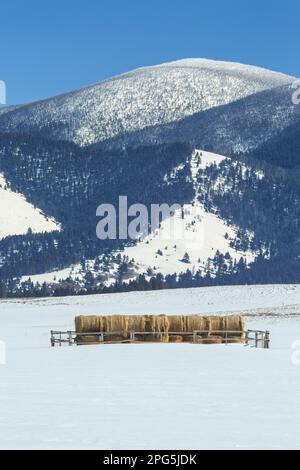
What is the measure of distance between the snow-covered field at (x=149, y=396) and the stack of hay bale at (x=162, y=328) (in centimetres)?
219

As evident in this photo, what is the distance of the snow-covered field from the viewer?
76.8ft

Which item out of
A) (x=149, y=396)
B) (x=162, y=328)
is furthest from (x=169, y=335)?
(x=149, y=396)

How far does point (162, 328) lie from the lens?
187 ft

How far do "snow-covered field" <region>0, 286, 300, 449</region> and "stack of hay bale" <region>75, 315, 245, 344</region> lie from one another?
86.4 inches

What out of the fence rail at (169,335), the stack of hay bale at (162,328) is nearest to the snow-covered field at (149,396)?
the fence rail at (169,335)

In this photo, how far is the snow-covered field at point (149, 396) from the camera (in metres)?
23.4

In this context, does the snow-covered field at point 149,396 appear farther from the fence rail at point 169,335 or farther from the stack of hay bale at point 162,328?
the stack of hay bale at point 162,328

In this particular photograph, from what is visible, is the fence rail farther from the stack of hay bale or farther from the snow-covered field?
the snow-covered field

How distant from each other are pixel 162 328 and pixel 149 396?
26232 millimetres

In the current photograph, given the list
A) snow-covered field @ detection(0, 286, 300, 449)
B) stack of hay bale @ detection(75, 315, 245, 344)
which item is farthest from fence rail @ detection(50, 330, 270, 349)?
snow-covered field @ detection(0, 286, 300, 449)

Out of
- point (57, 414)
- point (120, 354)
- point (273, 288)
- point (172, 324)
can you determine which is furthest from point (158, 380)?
point (273, 288)

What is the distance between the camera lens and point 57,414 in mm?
26734
